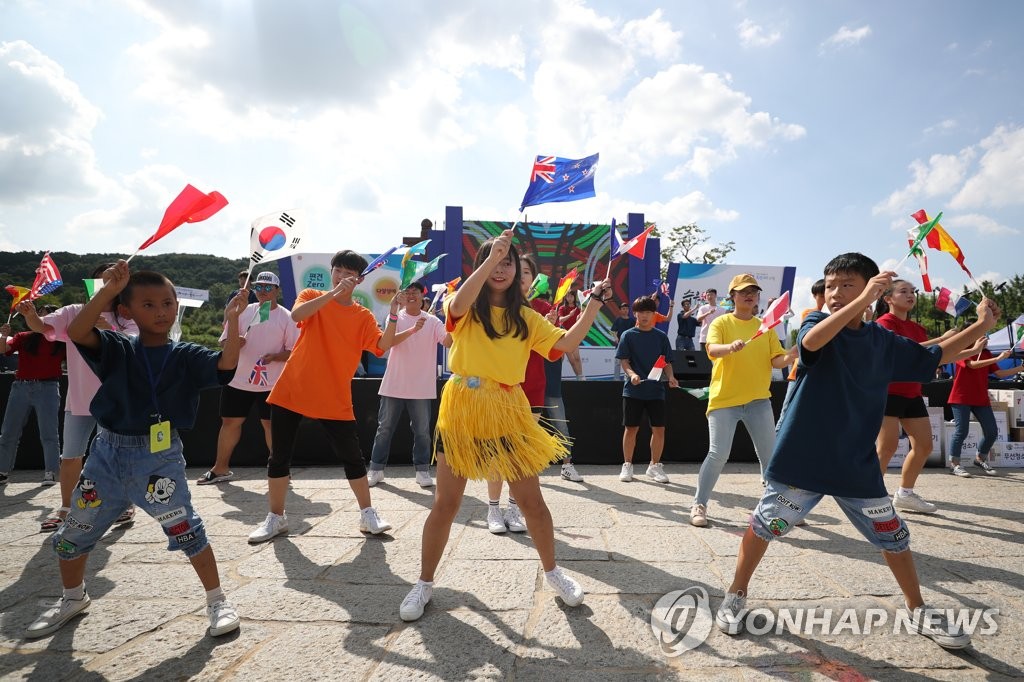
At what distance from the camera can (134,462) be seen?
2330mm

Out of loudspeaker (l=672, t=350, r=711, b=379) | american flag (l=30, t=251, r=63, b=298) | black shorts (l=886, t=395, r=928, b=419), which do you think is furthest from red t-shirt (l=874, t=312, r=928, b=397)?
american flag (l=30, t=251, r=63, b=298)

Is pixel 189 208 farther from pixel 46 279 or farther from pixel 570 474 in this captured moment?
pixel 570 474

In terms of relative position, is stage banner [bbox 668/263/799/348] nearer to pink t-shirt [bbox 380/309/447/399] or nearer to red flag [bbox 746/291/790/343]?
pink t-shirt [bbox 380/309/447/399]

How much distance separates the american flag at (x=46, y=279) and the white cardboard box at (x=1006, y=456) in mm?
10092

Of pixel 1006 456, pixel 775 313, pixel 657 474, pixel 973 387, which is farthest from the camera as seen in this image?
pixel 1006 456

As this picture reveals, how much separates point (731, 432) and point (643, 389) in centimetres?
163

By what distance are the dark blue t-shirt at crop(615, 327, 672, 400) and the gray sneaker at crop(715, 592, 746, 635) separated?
3.17 meters

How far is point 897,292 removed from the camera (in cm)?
418

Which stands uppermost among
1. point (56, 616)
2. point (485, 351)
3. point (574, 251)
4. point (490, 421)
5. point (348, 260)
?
point (574, 251)

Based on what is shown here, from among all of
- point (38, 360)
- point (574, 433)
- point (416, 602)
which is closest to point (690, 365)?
point (574, 433)

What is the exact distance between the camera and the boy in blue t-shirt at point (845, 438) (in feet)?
7.20

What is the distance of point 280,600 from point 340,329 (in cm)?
165

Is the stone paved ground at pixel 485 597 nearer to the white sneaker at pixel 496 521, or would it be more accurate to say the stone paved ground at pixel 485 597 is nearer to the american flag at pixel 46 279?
the white sneaker at pixel 496 521

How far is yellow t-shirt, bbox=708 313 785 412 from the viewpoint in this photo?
379 cm
